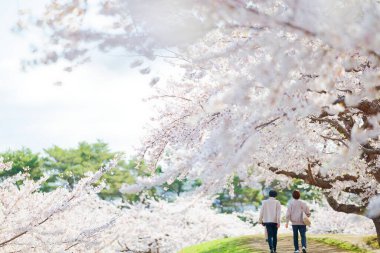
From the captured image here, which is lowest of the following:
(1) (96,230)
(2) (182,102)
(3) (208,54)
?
(1) (96,230)

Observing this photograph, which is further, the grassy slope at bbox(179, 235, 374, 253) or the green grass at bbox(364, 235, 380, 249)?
the grassy slope at bbox(179, 235, 374, 253)

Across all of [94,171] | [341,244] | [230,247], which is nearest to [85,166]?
[94,171]

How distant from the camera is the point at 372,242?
40.7 ft

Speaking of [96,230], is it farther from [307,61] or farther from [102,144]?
[102,144]

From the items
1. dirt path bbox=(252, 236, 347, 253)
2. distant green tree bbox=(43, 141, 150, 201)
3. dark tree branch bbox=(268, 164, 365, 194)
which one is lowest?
dirt path bbox=(252, 236, 347, 253)

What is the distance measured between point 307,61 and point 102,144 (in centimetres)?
4332

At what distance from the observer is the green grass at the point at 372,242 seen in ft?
39.0

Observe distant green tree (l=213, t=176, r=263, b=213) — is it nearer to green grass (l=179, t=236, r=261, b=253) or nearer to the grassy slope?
the grassy slope

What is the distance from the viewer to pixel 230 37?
6.99 m

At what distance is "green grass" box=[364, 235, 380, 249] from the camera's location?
39.0 ft

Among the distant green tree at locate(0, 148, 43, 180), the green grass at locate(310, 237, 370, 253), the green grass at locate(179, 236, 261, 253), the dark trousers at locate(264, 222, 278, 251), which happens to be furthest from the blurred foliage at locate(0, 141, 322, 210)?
the dark trousers at locate(264, 222, 278, 251)

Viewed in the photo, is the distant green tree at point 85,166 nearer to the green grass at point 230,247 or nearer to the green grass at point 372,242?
the green grass at point 230,247

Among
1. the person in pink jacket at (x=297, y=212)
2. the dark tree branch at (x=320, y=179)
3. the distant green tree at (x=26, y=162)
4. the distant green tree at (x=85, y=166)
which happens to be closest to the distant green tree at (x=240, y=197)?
the distant green tree at (x=85, y=166)

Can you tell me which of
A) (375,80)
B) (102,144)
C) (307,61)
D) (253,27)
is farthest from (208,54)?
(102,144)
